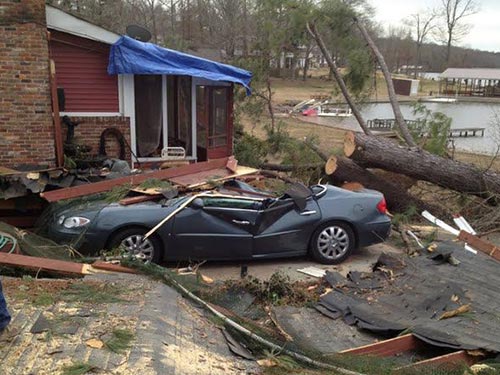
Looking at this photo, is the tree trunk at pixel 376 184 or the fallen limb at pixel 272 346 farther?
the tree trunk at pixel 376 184

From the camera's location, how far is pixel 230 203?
7.71 m

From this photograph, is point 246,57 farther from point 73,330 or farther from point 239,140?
point 73,330

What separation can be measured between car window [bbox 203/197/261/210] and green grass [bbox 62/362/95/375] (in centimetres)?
461

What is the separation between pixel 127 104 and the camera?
11453mm

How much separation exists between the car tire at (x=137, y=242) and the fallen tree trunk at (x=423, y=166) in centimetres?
538

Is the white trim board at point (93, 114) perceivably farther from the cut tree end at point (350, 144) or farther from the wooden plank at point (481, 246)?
the wooden plank at point (481, 246)

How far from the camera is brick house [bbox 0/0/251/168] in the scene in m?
9.40

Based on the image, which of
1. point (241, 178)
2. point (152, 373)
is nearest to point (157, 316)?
point (152, 373)

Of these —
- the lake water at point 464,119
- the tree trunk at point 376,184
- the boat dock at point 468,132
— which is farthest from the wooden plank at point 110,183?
the boat dock at point 468,132

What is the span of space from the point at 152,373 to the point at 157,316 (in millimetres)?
999

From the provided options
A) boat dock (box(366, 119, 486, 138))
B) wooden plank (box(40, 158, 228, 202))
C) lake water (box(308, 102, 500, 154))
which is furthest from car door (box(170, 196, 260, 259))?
boat dock (box(366, 119, 486, 138))

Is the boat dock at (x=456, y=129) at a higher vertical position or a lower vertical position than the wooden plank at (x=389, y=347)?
lower

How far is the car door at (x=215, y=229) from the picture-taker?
7535 mm

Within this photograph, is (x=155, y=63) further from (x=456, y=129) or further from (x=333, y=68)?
(x=456, y=129)
